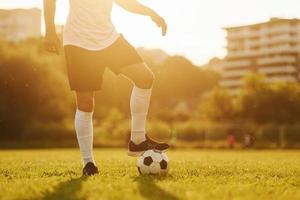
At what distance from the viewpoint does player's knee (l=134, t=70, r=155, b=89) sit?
641cm

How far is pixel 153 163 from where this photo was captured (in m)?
6.29

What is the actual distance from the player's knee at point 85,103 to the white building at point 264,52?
120 m

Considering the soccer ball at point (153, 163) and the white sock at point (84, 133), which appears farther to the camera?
the white sock at point (84, 133)

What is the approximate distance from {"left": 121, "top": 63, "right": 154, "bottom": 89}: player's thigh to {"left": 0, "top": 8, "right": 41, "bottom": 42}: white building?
145 metres

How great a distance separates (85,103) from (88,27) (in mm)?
879

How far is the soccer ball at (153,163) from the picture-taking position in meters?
6.31

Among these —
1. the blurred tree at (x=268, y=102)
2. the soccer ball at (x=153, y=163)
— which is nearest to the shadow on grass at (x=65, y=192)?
the soccer ball at (x=153, y=163)

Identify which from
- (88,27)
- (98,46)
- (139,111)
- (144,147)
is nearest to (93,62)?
(98,46)

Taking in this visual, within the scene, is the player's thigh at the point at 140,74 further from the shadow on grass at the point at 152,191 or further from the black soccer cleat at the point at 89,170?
the shadow on grass at the point at 152,191

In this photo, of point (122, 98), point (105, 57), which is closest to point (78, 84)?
point (105, 57)

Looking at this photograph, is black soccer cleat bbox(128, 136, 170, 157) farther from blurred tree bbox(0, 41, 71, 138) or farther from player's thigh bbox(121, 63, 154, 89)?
blurred tree bbox(0, 41, 71, 138)

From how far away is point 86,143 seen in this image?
645 centimetres

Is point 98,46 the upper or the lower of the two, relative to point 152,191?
upper

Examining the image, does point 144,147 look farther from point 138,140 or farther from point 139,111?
point 139,111
